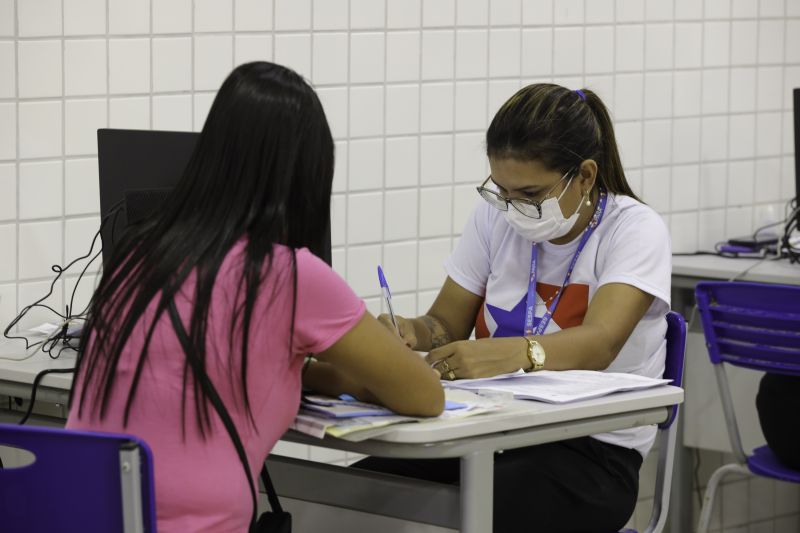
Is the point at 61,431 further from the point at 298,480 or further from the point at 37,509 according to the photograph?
the point at 298,480

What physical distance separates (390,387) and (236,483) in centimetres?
26

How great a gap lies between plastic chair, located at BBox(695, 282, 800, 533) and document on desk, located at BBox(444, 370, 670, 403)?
1098 mm

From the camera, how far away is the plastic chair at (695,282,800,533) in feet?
10.2

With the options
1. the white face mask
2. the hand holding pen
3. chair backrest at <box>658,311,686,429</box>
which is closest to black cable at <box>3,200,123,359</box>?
the hand holding pen

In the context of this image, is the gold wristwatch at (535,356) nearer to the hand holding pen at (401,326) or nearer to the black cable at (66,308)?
the hand holding pen at (401,326)

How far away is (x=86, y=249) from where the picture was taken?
9.31ft

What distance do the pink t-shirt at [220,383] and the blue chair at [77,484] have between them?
112 millimetres

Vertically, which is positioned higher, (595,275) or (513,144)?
(513,144)

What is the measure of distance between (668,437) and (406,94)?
4.43ft

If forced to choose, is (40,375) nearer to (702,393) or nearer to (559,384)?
(559,384)

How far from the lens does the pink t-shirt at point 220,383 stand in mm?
1707

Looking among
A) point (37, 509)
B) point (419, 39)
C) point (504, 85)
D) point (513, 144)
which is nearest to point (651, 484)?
point (504, 85)

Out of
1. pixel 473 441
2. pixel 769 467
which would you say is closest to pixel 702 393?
pixel 769 467

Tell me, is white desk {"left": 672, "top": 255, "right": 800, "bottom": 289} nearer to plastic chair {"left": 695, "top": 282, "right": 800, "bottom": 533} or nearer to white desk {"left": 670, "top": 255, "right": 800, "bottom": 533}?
white desk {"left": 670, "top": 255, "right": 800, "bottom": 533}
